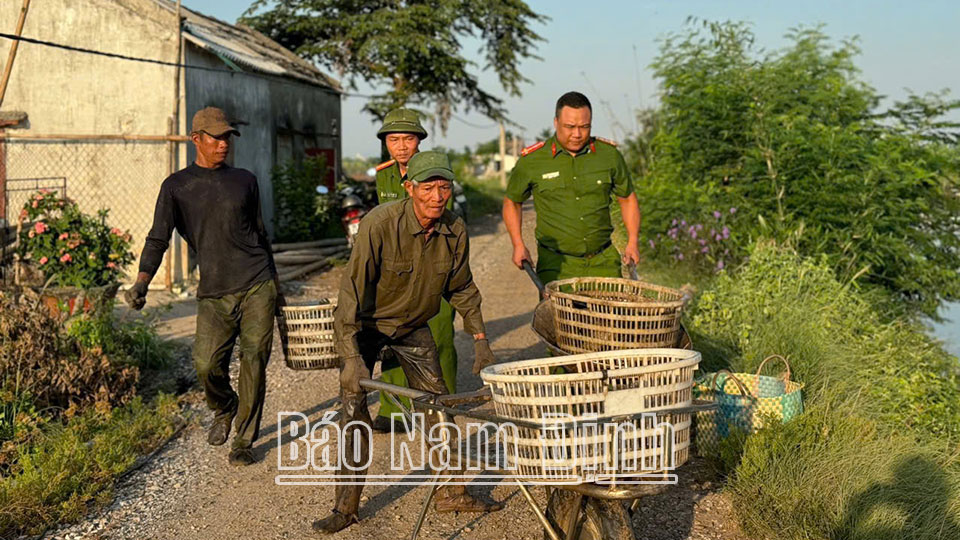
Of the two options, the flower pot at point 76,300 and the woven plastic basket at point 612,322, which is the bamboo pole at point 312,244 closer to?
the flower pot at point 76,300

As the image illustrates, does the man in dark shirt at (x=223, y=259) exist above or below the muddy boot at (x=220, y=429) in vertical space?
above

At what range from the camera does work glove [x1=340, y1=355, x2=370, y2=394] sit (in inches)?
187

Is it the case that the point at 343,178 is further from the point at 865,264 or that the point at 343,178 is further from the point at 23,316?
the point at 23,316

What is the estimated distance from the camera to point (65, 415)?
261 inches

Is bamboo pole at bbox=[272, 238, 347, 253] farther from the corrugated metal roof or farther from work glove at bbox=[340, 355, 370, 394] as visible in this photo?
work glove at bbox=[340, 355, 370, 394]

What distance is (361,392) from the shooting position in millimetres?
4848

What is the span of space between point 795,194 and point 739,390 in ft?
18.6

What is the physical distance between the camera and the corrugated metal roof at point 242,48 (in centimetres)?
1360

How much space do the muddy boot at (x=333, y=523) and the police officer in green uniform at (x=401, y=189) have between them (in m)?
1.14

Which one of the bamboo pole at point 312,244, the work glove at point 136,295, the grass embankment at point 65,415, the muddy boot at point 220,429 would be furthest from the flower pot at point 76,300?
the bamboo pole at point 312,244

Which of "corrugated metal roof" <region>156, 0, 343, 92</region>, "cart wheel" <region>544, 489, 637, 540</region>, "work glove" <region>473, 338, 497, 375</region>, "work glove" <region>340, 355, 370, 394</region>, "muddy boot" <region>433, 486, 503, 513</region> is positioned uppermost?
"corrugated metal roof" <region>156, 0, 343, 92</region>

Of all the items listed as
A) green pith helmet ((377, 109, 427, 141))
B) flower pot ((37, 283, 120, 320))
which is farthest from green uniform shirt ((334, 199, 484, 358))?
flower pot ((37, 283, 120, 320))

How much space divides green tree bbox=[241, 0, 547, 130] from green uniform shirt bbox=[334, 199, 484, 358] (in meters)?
19.8

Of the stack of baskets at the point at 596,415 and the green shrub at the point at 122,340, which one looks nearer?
the stack of baskets at the point at 596,415
